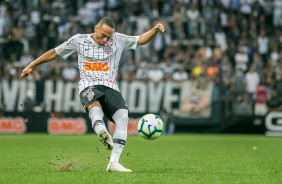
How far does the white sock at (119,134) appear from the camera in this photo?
12023 millimetres

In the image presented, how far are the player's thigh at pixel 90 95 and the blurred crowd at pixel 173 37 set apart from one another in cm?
1703

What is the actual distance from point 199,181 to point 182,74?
62.8 ft

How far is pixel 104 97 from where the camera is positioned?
12.3 meters

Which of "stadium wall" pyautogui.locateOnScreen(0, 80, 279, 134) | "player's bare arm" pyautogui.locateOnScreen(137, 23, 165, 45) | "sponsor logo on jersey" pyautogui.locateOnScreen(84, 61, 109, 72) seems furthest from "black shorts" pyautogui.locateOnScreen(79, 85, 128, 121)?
"stadium wall" pyautogui.locateOnScreen(0, 80, 279, 134)

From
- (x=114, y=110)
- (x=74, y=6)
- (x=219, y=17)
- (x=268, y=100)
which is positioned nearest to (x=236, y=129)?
(x=268, y=100)

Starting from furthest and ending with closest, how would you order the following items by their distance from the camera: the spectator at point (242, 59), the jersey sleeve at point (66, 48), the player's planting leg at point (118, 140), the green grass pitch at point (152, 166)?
the spectator at point (242, 59) → the jersey sleeve at point (66, 48) → the player's planting leg at point (118, 140) → the green grass pitch at point (152, 166)

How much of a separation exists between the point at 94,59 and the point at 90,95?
2.18ft

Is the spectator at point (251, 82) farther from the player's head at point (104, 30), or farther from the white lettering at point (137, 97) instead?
the player's head at point (104, 30)

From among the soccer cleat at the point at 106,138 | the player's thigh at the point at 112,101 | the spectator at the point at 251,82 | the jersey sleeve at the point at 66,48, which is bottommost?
the spectator at the point at 251,82

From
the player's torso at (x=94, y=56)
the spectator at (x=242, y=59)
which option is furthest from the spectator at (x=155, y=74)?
the player's torso at (x=94, y=56)

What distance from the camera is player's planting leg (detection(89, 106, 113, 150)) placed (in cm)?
1135

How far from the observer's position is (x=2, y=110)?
2866 cm

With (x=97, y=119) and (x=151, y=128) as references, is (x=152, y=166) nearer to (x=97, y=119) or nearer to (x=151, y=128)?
(x=151, y=128)

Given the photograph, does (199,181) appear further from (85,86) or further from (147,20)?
(147,20)
